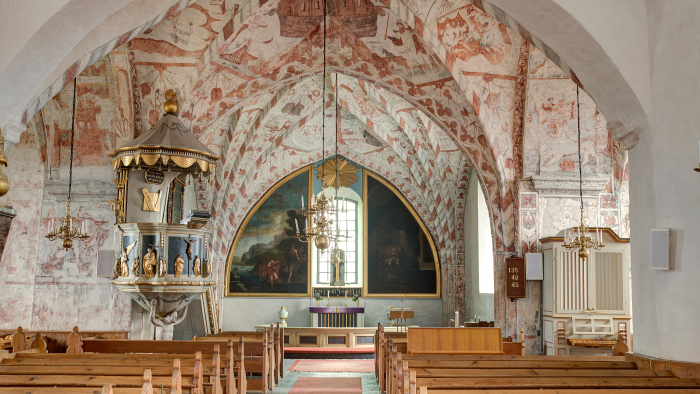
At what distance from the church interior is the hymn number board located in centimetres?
4

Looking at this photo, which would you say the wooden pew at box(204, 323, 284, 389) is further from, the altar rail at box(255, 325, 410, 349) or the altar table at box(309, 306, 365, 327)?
the altar table at box(309, 306, 365, 327)

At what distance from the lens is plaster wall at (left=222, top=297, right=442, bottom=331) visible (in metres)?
20.1

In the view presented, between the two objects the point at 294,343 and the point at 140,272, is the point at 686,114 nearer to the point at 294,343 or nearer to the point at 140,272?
the point at 140,272

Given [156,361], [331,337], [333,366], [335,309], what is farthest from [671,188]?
[335,309]

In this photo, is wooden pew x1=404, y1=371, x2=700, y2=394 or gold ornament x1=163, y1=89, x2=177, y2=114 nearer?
wooden pew x1=404, y1=371, x2=700, y2=394

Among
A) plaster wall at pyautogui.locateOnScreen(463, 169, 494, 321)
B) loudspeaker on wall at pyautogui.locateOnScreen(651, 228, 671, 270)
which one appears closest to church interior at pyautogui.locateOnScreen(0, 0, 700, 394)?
loudspeaker on wall at pyautogui.locateOnScreen(651, 228, 671, 270)

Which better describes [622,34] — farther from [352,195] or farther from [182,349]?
[352,195]

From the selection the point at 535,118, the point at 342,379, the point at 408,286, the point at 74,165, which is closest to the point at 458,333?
the point at 342,379

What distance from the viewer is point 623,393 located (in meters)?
4.37

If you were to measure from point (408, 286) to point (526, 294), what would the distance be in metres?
8.21

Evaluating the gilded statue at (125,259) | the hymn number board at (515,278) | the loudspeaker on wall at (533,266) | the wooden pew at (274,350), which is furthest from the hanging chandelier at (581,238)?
the gilded statue at (125,259)

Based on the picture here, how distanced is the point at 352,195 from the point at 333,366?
8.23m

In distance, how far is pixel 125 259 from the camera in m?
9.59

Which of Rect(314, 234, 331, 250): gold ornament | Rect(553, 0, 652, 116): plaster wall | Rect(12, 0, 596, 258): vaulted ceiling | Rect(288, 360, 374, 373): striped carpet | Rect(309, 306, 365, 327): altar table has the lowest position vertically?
Rect(288, 360, 374, 373): striped carpet
